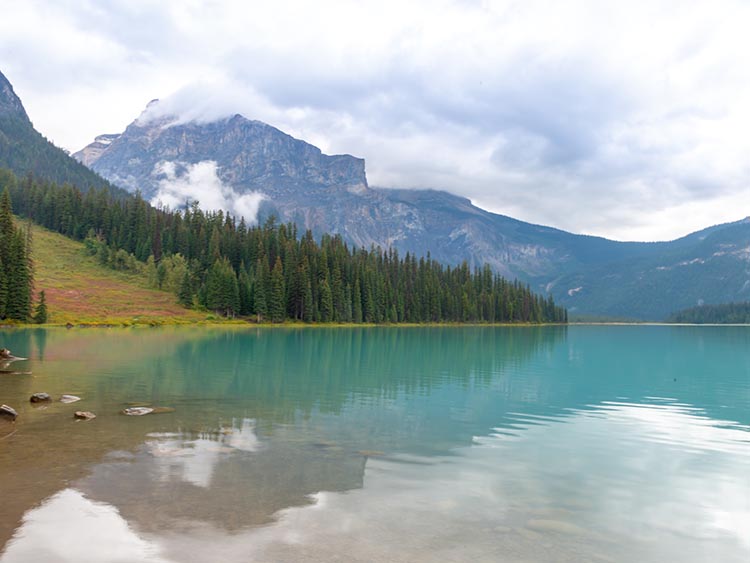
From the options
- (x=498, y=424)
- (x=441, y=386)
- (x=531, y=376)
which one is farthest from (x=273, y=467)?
(x=531, y=376)

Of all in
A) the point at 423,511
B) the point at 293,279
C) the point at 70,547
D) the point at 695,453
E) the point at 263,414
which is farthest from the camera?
the point at 293,279

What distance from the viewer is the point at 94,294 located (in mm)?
154875

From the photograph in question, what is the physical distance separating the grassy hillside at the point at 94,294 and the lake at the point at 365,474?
9913 centimetres

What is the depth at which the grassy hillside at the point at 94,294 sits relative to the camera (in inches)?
5246

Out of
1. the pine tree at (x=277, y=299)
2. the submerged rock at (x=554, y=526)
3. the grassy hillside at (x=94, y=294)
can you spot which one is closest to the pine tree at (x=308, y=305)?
the pine tree at (x=277, y=299)

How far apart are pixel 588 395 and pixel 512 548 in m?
32.8

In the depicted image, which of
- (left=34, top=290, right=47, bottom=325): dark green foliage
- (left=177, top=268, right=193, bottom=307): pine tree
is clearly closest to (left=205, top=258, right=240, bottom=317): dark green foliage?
(left=177, top=268, right=193, bottom=307): pine tree

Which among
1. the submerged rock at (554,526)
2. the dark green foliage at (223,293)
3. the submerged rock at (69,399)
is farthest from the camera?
the dark green foliage at (223,293)

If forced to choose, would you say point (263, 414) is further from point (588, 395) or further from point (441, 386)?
point (588, 395)

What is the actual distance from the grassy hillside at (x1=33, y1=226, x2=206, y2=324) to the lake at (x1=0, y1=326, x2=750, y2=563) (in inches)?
3903

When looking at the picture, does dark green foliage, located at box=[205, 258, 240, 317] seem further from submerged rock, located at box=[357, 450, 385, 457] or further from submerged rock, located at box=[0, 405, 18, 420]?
submerged rock, located at box=[357, 450, 385, 457]

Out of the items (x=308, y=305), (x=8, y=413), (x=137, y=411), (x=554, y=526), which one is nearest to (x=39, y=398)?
(x=8, y=413)

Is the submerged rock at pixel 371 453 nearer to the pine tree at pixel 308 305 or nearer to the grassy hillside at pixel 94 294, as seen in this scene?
the grassy hillside at pixel 94 294

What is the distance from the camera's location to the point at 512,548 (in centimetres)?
Result: 1375
